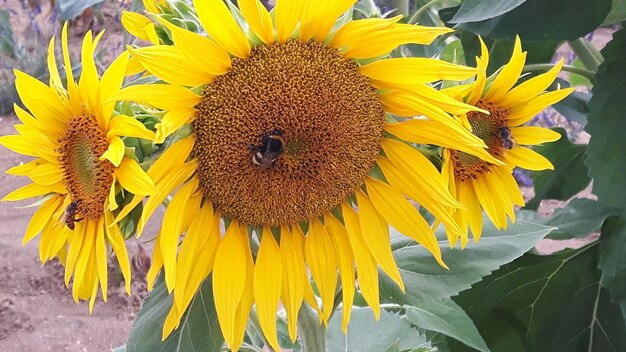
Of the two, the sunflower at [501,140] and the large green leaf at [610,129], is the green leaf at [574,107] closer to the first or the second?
the large green leaf at [610,129]

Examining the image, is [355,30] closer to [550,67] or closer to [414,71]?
[414,71]

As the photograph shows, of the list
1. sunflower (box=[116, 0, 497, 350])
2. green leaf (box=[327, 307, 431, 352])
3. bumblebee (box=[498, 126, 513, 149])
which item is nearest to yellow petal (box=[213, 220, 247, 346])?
sunflower (box=[116, 0, 497, 350])

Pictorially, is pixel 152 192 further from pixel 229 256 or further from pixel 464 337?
pixel 464 337

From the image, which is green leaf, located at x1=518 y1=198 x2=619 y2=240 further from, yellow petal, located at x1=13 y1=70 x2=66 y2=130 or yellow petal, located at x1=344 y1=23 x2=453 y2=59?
yellow petal, located at x1=13 y1=70 x2=66 y2=130

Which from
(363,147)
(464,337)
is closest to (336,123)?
(363,147)

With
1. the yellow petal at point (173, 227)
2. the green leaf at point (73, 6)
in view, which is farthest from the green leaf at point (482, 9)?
the green leaf at point (73, 6)
